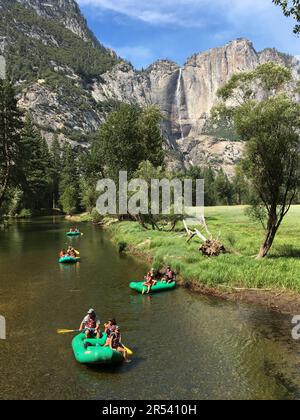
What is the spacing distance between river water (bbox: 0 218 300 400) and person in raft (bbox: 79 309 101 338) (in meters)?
1.06

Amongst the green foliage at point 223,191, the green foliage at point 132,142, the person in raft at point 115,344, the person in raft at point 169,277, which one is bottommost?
the person in raft at point 115,344

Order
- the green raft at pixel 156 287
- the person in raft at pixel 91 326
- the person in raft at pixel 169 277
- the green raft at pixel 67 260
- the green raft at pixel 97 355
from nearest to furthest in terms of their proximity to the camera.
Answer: the green raft at pixel 97 355 → the person in raft at pixel 91 326 → the green raft at pixel 156 287 → the person in raft at pixel 169 277 → the green raft at pixel 67 260

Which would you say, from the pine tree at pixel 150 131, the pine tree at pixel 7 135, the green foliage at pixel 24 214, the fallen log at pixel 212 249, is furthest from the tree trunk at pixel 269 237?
the green foliage at pixel 24 214

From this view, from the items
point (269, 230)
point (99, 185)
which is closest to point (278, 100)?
point (269, 230)

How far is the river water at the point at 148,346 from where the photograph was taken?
50.4 ft

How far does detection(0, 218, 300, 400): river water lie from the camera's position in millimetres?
15375

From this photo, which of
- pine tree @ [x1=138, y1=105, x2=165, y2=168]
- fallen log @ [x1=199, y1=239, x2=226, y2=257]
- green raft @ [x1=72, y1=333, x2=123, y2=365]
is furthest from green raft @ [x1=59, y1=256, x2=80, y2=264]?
pine tree @ [x1=138, y1=105, x2=165, y2=168]

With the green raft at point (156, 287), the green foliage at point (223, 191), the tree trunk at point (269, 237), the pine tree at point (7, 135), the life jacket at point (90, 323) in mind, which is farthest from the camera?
the green foliage at point (223, 191)

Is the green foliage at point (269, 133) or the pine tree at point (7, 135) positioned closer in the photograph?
the green foliage at point (269, 133)

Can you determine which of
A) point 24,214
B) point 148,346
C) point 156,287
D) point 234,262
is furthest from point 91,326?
point 24,214

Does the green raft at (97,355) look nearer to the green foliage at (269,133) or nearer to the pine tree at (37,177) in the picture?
the green foliage at (269,133)

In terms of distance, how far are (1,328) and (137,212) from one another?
33508 millimetres

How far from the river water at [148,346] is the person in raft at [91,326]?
106 cm

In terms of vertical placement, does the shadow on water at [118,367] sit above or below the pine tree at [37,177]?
below
